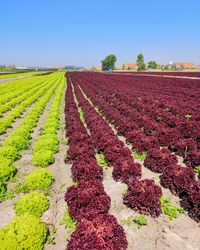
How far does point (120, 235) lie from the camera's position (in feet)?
19.3

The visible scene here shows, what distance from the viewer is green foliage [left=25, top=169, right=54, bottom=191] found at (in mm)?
8617

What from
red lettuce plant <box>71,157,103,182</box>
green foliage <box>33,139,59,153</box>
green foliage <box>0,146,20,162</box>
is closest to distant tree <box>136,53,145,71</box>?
green foliage <box>33,139,59,153</box>

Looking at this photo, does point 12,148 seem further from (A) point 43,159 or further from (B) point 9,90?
(B) point 9,90

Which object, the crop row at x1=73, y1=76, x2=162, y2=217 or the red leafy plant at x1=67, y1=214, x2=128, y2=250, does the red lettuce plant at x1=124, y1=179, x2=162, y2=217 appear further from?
the red leafy plant at x1=67, y1=214, x2=128, y2=250

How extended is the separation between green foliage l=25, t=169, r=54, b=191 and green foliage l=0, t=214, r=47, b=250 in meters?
2.23

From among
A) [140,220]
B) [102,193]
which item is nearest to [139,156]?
[102,193]

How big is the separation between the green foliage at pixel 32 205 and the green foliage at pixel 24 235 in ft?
2.51

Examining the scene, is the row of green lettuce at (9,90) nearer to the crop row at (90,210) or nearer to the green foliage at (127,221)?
the crop row at (90,210)

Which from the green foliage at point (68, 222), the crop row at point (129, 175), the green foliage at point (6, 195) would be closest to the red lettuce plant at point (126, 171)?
the crop row at point (129, 175)

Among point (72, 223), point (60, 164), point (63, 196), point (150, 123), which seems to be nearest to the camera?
point (72, 223)

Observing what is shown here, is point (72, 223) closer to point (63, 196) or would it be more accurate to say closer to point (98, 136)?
point (63, 196)

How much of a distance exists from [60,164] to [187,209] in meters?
5.39

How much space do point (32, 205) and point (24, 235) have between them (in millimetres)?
1428

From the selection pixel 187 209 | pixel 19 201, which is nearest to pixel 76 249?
pixel 19 201
